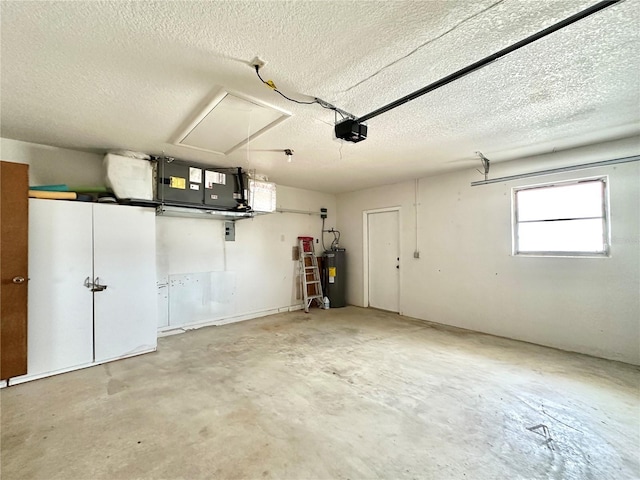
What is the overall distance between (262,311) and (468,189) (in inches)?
168

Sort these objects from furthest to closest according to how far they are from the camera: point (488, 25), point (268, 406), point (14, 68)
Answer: point (268, 406), point (14, 68), point (488, 25)

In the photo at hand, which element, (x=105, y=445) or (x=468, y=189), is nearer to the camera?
(x=105, y=445)

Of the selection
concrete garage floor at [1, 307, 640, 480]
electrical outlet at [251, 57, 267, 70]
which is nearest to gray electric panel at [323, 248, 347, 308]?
concrete garage floor at [1, 307, 640, 480]

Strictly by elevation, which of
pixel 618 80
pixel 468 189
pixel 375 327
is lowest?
pixel 375 327

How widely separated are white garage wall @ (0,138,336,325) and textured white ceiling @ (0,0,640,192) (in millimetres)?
413

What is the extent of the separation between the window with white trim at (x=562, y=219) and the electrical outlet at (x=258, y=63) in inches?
153

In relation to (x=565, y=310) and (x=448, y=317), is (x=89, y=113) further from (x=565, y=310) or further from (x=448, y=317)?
(x=565, y=310)

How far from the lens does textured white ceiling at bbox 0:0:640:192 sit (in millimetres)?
1427

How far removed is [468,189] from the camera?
4395 mm

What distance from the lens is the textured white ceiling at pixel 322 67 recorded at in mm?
1427

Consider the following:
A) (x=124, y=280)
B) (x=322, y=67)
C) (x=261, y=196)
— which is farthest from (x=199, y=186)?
(x=322, y=67)

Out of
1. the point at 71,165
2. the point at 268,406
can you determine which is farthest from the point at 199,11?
the point at 71,165

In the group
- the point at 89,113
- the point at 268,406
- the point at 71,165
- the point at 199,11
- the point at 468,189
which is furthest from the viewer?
the point at 468,189

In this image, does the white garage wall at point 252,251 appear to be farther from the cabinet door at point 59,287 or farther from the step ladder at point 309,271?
A: the cabinet door at point 59,287
